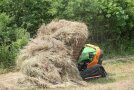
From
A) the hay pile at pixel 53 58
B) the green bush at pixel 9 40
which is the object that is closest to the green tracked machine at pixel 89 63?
the hay pile at pixel 53 58

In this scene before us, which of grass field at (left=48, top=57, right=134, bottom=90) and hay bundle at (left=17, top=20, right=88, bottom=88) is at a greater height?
hay bundle at (left=17, top=20, right=88, bottom=88)

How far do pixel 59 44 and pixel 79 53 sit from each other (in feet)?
2.26

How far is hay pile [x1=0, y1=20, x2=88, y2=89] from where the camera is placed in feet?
40.7

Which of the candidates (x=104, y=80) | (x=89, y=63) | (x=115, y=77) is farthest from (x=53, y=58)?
(x=115, y=77)

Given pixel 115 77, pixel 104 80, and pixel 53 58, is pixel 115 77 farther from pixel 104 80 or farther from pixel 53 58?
pixel 53 58

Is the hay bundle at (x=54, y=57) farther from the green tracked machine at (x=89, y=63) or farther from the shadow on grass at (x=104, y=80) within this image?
the shadow on grass at (x=104, y=80)

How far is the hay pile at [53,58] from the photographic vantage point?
40.7 feet

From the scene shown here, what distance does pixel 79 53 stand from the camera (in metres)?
13.2

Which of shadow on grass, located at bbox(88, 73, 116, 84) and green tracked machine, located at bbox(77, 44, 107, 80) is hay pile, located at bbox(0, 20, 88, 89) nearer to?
green tracked machine, located at bbox(77, 44, 107, 80)

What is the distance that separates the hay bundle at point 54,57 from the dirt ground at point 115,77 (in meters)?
0.44

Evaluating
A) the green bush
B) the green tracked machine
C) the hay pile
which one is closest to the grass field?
the green tracked machine

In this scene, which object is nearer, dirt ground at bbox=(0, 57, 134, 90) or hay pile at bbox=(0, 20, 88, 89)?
dirt ground at bbox=(0, 57, 134, 90)

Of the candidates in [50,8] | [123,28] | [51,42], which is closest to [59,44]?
[51,42]

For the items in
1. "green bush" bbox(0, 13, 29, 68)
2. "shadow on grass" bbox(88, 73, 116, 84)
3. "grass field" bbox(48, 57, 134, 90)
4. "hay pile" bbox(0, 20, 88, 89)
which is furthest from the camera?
"green bush" bbox(0, 13, 29, 68)
